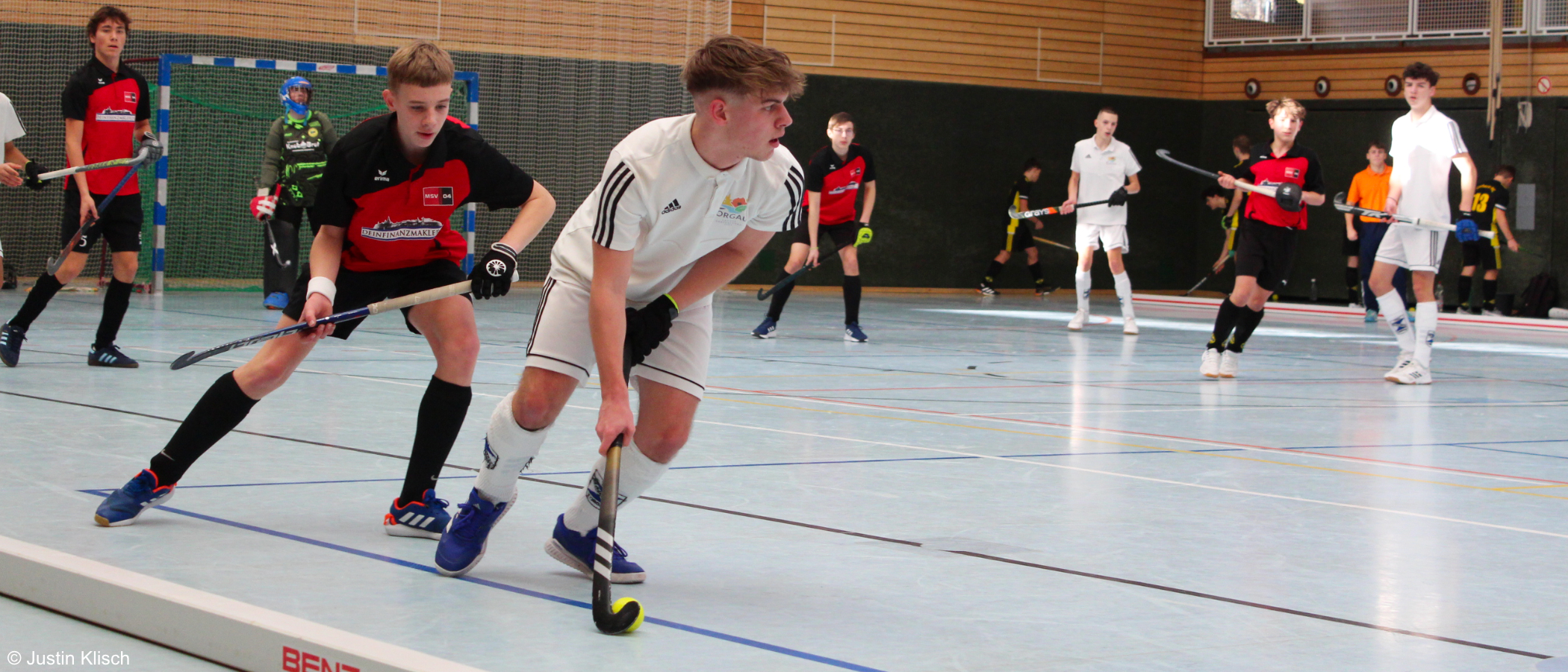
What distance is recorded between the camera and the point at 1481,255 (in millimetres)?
20109

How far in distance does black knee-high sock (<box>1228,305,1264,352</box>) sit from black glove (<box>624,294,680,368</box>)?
283 inches

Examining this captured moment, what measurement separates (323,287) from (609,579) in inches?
57.3

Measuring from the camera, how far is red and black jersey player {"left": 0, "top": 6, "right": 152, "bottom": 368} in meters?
8.00

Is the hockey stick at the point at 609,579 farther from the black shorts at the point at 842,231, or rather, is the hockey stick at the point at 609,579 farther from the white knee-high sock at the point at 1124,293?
the white knee-high sock at the point at 1124,293

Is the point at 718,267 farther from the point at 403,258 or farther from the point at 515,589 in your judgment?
the point at 403,258

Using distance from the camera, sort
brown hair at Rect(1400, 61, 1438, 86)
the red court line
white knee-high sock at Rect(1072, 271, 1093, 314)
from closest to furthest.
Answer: the red court line
brown hair at Rect(1400, 61, 1438, 86)
white knee-high sock at Rect(1072, 271, 1093, 314)

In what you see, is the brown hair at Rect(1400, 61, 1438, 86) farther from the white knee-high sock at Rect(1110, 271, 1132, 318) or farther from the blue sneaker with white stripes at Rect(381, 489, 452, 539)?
the blue sneaker with white stripes at Rect(381, 489, 452, 539)

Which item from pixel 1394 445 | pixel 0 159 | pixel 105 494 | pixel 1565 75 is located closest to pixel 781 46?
pixel 1565 75

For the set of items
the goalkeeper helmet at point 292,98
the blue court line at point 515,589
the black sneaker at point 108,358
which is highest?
the goalkeeper helmet at point 292,98

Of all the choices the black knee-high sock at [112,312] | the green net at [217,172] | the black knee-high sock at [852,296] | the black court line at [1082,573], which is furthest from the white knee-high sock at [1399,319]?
the green net at [217,172]

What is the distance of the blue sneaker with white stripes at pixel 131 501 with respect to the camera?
394 centimetres

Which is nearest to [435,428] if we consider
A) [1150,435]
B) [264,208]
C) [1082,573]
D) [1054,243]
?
[1082,573]

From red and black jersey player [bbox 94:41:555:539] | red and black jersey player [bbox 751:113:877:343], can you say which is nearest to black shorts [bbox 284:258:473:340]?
red and black jersey player [bbox 94:41:555:539]

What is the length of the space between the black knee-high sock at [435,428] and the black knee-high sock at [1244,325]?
22.3ft
